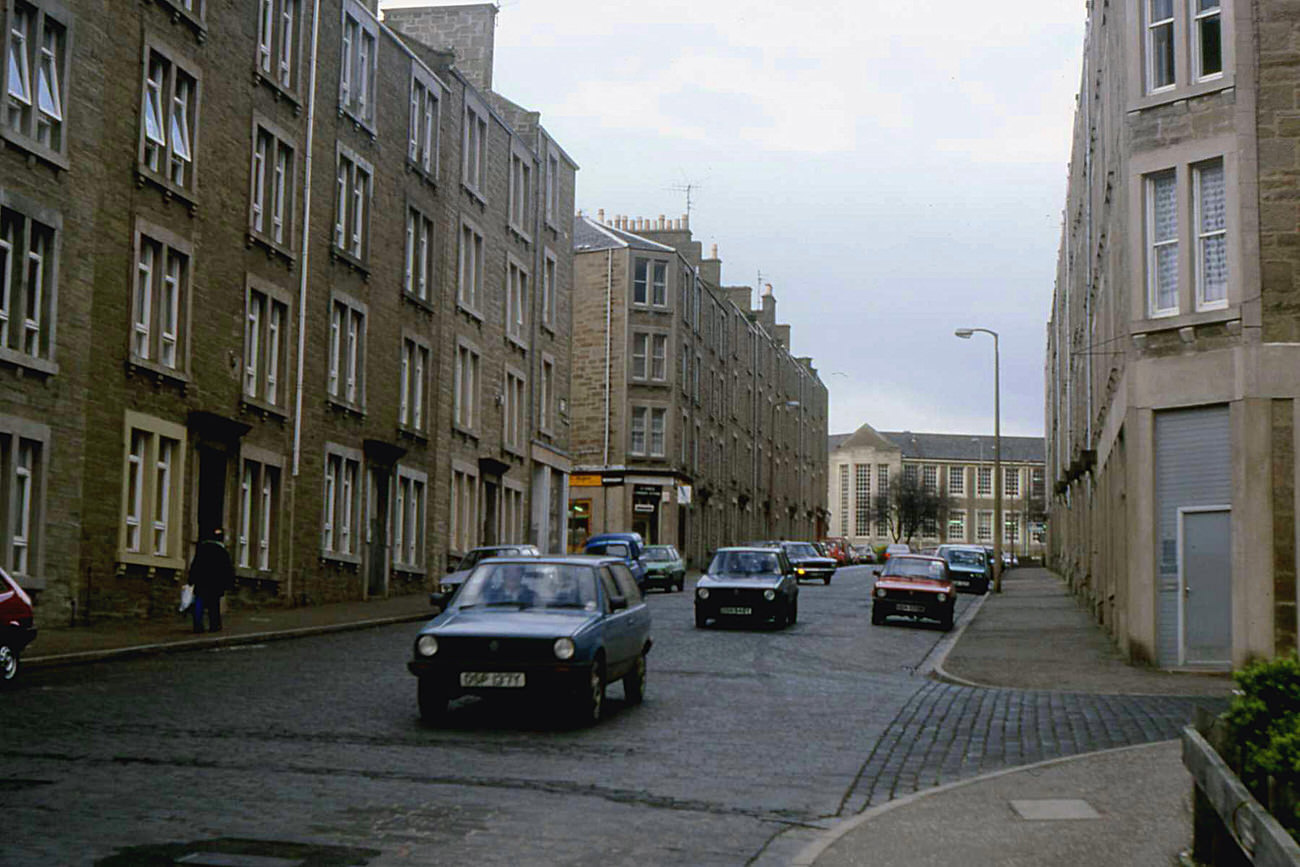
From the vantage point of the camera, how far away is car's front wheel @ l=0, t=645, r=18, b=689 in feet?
Answer: 56.1

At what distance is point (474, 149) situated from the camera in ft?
159

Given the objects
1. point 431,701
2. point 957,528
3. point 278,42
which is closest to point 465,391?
point 278,42

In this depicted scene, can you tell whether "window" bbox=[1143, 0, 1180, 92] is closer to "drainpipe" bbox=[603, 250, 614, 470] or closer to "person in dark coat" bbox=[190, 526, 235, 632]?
"person in dark coat" bbox=[190, 526, 235, 632]

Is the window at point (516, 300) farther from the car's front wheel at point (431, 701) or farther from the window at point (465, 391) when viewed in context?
the car's front wheel at point (431, 701)

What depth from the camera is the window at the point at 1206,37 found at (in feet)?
78.5

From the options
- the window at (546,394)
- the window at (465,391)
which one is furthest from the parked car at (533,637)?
the window at (546,394)

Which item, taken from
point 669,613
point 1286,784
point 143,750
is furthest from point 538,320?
point 1286,784

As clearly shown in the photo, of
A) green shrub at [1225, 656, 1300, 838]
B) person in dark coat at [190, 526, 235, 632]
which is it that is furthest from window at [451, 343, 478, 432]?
green shrub at [1225, 656, 1300, 838]

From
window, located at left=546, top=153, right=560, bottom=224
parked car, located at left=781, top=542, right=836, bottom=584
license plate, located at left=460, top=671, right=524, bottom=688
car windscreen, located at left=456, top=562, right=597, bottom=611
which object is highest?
window, located at left=546, top=153, right=560, bottom=224

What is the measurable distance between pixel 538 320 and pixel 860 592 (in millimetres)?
14018

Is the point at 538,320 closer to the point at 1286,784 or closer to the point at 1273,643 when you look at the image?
the point at 1273,643

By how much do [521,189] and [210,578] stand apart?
2905 centimetres

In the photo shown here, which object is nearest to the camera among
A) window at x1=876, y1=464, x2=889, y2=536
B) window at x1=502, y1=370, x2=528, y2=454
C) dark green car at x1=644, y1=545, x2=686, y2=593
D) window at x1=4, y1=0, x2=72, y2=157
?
window at x1=4, y1=0, x2=72, y2=157

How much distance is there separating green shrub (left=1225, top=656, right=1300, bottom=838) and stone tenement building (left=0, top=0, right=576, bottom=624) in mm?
20764
